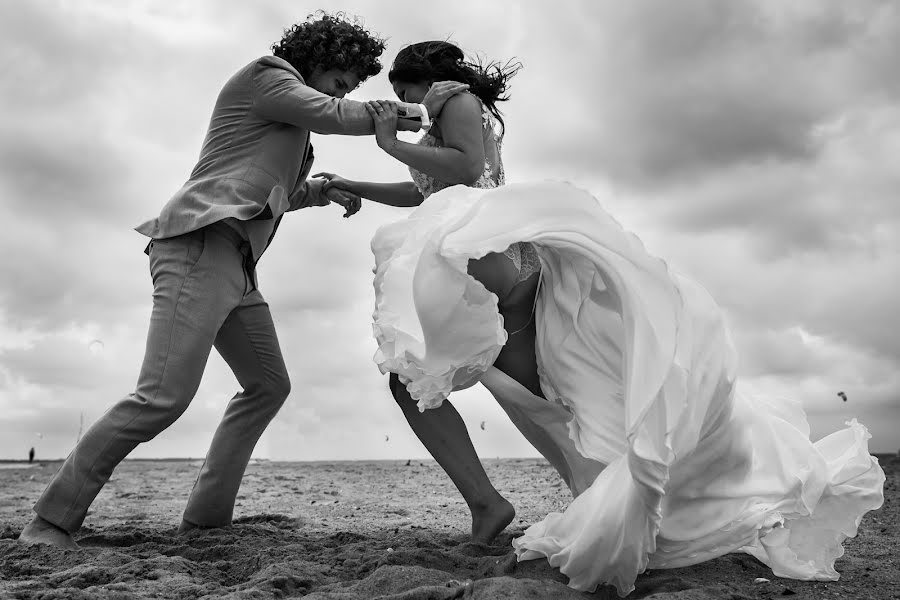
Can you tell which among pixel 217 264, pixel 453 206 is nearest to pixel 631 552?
pixel 453 206

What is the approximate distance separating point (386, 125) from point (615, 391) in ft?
4.98

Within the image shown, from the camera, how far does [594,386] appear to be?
272 centimetres

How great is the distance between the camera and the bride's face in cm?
349

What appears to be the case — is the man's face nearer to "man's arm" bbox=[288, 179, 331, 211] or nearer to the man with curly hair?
the man with curly hair

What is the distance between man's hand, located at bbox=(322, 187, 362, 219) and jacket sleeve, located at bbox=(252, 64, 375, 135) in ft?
1.88

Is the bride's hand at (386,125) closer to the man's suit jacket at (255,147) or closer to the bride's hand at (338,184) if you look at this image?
the man's suit jacket at (255,147)

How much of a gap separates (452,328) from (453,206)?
456mm

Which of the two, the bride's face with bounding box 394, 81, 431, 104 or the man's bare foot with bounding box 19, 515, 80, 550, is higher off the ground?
the bride's face with bounding box 394, 81, 431, 104

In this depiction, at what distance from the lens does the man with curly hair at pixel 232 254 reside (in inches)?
137

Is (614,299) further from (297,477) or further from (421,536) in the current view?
(297,477)

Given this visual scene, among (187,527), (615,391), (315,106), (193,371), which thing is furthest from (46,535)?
(615,391)

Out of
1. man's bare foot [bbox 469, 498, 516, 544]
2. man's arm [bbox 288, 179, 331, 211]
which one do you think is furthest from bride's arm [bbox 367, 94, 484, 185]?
man's bare foot [bbox 469, 498, 516, 544]

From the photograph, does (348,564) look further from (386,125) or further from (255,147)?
(255,147)

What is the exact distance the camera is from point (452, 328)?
261cm
